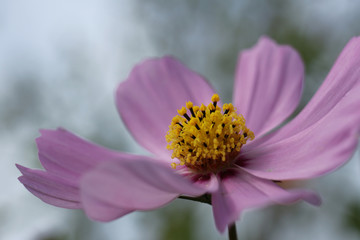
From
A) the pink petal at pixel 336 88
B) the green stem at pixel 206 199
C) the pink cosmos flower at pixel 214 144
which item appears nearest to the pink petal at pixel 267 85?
the pink cosmos flower at pixel 214 144

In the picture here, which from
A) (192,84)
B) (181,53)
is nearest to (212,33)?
(181,53)

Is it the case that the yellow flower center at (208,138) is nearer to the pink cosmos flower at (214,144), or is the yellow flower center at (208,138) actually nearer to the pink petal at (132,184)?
the pink cosmos flower at (214,144)

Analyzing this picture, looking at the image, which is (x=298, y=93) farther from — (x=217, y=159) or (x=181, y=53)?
(x=181, y=53)

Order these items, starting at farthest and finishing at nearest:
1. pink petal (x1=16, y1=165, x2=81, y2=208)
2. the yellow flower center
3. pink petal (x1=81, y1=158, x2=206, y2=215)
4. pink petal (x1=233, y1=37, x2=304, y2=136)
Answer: pink petal (x1=233, y1=37, x2=304, y2=136) → the yellow flower center → pink petal (x1=16, y1=165, x2=81, y2=208) → pink petal (x1=81, y1=158, x2=206, y2=215)

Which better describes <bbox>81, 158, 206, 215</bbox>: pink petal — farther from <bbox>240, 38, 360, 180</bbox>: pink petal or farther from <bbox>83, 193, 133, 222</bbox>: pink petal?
<bbox>240, 38, 360, 180</bbox>: pink petal

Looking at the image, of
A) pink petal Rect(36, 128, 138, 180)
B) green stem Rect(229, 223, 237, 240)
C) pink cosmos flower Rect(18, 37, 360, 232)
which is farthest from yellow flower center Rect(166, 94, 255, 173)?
green stem Rect(229, 223, 237, 240)

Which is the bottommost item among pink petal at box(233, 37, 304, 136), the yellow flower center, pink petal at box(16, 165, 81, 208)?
pink petal at box(16, 165, 81, 208)

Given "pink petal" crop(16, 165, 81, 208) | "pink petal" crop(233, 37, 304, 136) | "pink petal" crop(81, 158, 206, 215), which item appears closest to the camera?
"pink petal" crop(81, 158, 206, 215)
